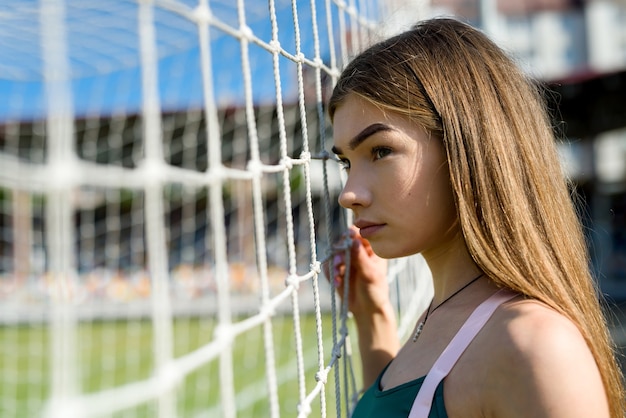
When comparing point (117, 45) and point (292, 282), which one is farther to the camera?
point (117, 45)

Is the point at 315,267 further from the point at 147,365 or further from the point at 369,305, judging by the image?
the point at 147,365

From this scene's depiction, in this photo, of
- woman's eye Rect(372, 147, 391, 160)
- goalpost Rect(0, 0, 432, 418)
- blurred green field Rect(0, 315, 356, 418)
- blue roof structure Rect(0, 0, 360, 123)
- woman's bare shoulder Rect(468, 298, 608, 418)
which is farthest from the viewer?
blurred green field Rect(0, 315, 356, 418)

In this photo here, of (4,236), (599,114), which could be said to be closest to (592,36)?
(599,114)

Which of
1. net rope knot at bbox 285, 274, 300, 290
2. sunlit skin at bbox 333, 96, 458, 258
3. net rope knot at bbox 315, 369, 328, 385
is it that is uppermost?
sunlit skin at bbox 333, 96, 458, 258

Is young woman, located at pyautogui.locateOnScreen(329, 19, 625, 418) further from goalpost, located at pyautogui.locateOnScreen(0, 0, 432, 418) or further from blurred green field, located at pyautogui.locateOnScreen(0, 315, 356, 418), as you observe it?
blurred green field, located at pyautogui.locateOnScreen(0, 315, 356, 418)

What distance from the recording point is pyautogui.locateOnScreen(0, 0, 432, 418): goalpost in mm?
518

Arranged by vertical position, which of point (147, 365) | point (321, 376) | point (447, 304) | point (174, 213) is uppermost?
point (174, 213)

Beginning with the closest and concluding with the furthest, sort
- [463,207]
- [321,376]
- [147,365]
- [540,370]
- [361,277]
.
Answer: [540,370], [463,207], [321,376], [361,277], [147,365]

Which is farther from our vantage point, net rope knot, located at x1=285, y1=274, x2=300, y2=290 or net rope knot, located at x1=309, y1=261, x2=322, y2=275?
net rope knot, located at x1=309, y1=261, x2=322, y2=275

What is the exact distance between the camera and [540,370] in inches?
25.6

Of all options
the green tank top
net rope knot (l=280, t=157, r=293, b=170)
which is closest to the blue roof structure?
net rope knot (l=280, t=157, r=293, b=170)

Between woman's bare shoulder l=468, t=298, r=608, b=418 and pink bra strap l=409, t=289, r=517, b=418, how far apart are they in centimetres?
4

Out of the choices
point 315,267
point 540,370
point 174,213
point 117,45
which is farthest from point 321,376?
point 174,213

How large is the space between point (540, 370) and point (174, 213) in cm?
1111
